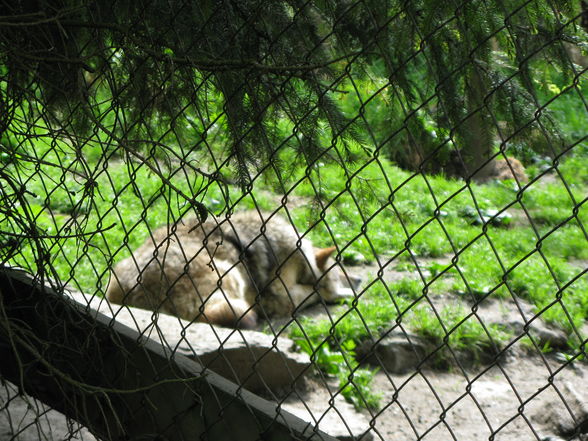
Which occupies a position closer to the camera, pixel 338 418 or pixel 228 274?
pixel 338 418

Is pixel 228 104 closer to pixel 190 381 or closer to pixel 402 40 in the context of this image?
pixel 402 40

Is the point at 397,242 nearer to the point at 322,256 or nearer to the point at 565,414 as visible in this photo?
the point at 322,256

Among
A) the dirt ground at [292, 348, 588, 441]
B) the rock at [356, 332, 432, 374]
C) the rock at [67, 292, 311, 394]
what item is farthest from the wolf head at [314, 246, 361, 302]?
the rock at [67, 292, 311, 394]

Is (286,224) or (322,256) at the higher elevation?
(286,224)

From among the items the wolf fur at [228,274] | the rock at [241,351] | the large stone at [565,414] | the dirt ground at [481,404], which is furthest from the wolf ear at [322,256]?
the large stone at [565,414]

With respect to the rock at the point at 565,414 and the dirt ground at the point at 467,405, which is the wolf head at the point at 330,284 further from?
the rock at the point at 565,414

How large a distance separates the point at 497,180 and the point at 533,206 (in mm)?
1042

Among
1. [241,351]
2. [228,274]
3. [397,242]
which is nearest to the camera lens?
[241,351]

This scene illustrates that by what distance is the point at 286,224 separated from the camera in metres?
7.16

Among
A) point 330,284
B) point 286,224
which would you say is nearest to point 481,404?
point 330,284

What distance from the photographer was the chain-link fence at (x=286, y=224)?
2264mm

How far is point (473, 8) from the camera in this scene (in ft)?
7.42

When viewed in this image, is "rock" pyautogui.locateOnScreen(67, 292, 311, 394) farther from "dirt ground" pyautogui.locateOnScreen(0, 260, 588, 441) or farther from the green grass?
the green grass

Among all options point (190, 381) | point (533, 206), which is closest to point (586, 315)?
point (533, 206)
